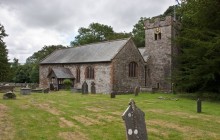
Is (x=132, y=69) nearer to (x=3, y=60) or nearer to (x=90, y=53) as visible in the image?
(x=90, y=53)

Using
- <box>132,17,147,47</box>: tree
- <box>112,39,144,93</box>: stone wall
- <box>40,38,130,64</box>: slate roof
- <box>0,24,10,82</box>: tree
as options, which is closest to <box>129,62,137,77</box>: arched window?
<box>112,39,144,93</box>: stone wall

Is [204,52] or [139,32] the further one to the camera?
[139,32]

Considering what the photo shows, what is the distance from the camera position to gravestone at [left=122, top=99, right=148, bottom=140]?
898cm

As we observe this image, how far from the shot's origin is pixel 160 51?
1615 inches

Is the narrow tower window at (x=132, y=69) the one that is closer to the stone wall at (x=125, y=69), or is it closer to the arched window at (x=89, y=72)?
the stone wall at (x=125, y=69)

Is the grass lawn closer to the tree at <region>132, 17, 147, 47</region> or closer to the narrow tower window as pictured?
the narrow tower window

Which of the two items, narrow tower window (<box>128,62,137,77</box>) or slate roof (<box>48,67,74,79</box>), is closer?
narrow tower window (<box>128,62,137,77</box>)

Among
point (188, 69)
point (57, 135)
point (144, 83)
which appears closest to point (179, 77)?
point (188, 69)

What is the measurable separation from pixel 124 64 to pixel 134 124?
2853 cm

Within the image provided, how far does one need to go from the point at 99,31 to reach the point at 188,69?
Answer: 1897 inches

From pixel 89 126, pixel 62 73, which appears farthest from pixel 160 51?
pixel 89 126

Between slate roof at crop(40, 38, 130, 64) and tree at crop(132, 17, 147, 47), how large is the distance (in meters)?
19.1

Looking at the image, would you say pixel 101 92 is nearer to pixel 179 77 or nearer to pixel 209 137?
pixel 179 77

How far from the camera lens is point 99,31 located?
74.7 metres
